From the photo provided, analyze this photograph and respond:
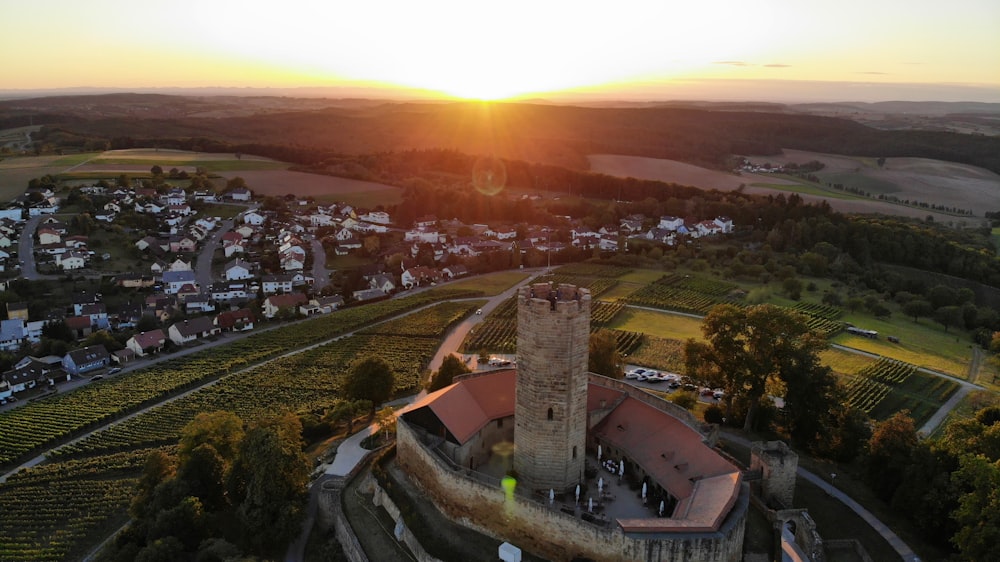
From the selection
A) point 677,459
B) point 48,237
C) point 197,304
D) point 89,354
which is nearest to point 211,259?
point 197,304

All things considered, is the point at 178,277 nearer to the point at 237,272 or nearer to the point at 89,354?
the point at 237,272

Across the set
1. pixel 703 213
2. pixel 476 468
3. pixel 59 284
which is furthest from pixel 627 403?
pixel 703 213

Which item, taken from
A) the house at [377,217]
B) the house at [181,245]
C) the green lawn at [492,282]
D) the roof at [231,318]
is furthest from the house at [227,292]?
the house at [377,217]

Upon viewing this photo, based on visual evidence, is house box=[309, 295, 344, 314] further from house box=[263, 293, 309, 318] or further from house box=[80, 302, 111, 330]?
house box=[80, 302, 111, 330]

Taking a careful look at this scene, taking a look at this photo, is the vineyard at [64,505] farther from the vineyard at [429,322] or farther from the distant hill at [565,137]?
the distant hill at [565,137]

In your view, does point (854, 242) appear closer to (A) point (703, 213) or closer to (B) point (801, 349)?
(A) point (703, 213)

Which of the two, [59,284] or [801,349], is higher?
[801,349]
